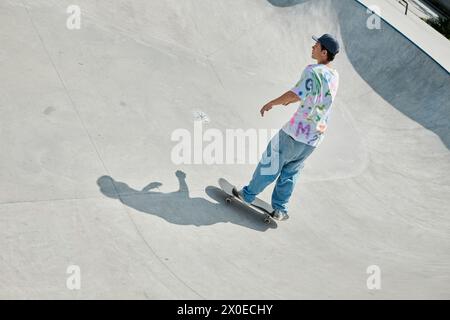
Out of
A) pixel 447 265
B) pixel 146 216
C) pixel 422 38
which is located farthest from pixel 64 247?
pixel 422 38

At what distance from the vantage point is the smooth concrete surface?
4.72 m

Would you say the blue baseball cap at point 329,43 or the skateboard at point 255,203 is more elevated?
the blue baseball cap at point 329,43

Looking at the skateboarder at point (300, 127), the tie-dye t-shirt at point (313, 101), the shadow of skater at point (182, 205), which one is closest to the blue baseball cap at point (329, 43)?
the skateboarder at point (300, 127)

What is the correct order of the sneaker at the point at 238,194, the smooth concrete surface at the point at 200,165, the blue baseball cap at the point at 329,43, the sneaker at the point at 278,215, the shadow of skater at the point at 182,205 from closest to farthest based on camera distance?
1. the smooth concrete surface at the point at 200,165
2. the blue baseball cap at the point at 329,43
3. the shadow of skater at the point at 182,205
4. the sneaker at the point at 278,215
5. the sneaker at the point at 238,194

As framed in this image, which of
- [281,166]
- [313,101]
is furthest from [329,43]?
[281,166]

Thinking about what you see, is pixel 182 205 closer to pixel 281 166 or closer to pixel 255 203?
pixel 255 203

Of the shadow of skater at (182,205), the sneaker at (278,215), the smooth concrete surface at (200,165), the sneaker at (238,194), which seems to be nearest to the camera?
the smooth concrete surface at (200,165)

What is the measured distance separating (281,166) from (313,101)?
0.75m

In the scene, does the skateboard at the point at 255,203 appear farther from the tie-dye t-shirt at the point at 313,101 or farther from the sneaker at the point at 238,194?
the tie-dye t-shirt at the point at 313,101

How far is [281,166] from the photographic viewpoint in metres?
5.55

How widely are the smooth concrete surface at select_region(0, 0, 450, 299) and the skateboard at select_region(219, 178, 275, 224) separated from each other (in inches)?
4.4

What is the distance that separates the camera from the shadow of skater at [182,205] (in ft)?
17.9

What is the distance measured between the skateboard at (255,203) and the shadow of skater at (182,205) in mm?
55

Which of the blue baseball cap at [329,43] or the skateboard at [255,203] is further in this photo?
the skateboard at [255,203]
